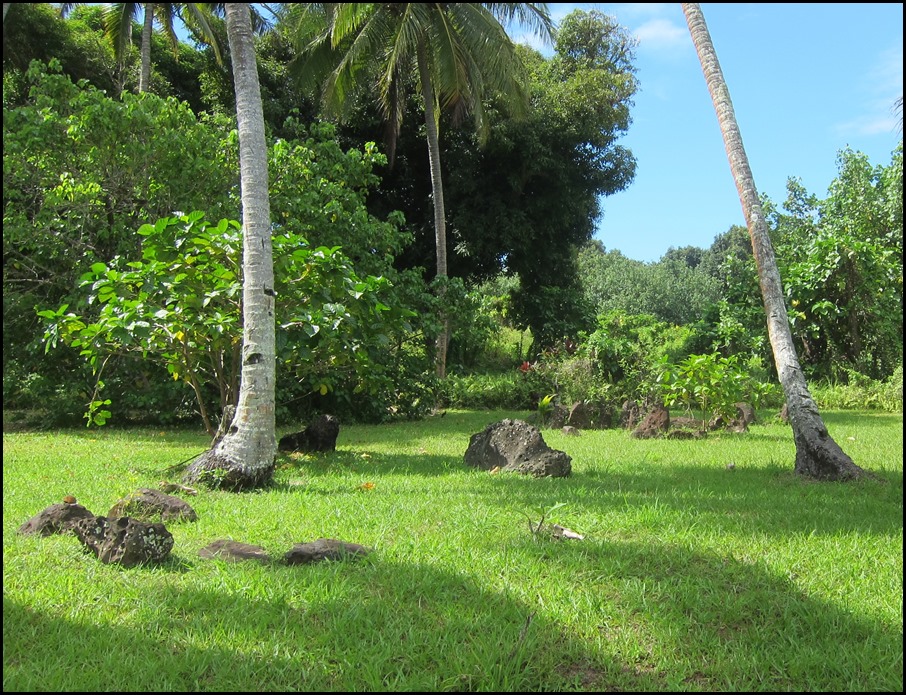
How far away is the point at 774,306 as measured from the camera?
20.2 ft

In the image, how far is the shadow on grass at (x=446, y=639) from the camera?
2414 mm

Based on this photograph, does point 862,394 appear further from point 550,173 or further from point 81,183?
point 81,183

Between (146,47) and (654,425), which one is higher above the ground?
(146,47)

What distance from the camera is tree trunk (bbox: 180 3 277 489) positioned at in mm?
5461

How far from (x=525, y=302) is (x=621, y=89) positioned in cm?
637

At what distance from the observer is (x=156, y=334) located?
19.9 ft

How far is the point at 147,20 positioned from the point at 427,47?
545cm

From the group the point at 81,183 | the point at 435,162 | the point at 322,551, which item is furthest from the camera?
the point at 435,162

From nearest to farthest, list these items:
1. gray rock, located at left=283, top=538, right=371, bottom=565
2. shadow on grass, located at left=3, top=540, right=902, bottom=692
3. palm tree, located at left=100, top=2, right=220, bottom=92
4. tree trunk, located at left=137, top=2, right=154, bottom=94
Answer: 1. shadow on grass, located at left=3, top=540, right=902, bottom=692
2. gray rock, located at left=283, top=538, right=371, bottom=565
3. tree trunk, located at left=137, top=2, right=154, bottom=94
4. palm tree, located at left=100, top=2, right=220, bottom=92

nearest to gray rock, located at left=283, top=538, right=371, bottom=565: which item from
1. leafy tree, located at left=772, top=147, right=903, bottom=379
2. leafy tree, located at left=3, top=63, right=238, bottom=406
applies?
leafy tree, located at left=3, top=63, right=238, bottom=406

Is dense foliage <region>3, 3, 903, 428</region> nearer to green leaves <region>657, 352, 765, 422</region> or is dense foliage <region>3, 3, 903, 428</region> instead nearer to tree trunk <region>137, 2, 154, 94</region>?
green leaves <region>657, 352, 765, 422</region>

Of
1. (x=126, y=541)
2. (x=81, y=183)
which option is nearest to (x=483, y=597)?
(x=126, y=541)

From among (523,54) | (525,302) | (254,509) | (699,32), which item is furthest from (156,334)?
(523,54)

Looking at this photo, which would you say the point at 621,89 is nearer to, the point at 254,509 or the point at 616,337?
the point at 616,337
